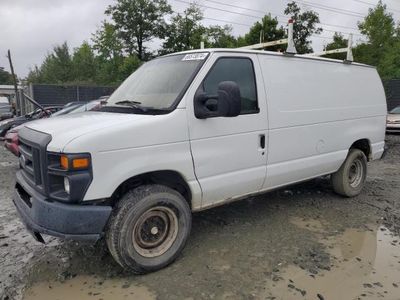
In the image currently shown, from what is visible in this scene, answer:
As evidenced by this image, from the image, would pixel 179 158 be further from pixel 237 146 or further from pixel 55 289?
pixel 55 289

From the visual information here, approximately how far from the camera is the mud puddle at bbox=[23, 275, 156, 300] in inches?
129

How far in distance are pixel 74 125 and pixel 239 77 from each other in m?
1.90

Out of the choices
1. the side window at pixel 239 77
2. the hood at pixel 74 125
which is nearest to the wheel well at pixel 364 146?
A: the side window at pixel 239 77

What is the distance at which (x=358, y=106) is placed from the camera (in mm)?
5766

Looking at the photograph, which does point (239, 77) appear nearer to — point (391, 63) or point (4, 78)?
point (391, 63)

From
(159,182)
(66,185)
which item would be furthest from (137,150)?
(66,185)

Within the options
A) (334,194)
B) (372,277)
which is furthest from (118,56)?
(372,277)

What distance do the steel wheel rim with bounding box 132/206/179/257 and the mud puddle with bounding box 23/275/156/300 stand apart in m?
0.36

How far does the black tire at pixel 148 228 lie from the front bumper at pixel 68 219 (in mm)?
179

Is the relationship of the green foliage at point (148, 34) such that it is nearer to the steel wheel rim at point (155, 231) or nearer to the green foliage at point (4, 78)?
the steel wheel rim at point (155, 231)

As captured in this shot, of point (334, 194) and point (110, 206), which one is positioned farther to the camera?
point (334, 194)

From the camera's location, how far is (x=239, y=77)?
4.19m

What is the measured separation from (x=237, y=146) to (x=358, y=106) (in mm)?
2759

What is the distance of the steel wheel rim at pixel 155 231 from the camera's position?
355 centimetres
